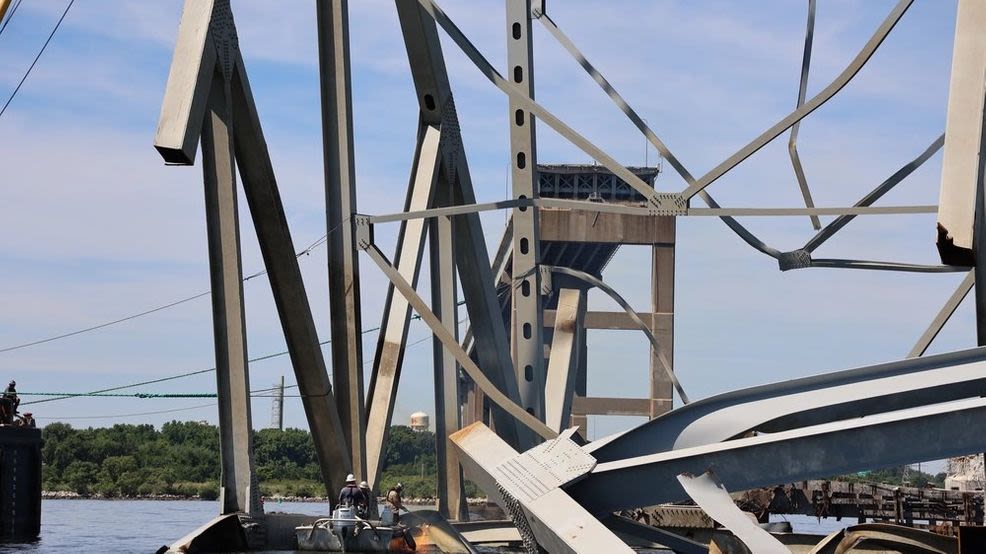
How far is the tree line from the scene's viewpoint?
11675cm

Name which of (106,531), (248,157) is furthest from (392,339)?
(106,531)

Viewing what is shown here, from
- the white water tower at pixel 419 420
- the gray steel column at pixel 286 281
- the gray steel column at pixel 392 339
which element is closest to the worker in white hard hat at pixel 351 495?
the gray steel column at pixel 286 281

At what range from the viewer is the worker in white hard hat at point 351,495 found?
29.1m

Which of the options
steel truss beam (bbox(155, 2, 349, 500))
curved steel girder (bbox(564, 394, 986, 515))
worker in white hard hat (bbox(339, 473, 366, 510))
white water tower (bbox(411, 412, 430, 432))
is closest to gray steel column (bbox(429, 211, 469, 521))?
steel truss beam (bbox(155, 2, 349, 500))

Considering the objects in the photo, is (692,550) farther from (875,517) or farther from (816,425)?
(875,517)

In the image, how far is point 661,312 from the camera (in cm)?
10131

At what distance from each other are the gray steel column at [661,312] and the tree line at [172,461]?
1440 cm

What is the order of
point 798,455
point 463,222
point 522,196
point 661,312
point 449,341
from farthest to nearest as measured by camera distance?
point 661,312 < point 522,196 < point 463,222 < point 449,341 < point 798,455

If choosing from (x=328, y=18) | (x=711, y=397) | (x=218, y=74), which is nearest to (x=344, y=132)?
(x=328, y=18)

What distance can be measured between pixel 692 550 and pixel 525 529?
6.12 metres

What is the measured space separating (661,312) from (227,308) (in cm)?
7679

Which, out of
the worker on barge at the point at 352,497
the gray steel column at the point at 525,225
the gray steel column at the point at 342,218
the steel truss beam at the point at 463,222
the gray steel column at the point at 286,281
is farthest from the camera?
the gray steel column at the point at 525,225

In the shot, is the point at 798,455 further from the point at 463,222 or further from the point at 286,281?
the point at 463,222

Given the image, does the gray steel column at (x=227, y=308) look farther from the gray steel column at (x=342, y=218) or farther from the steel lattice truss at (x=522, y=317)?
the gray steel column at (x=342, y=218)
